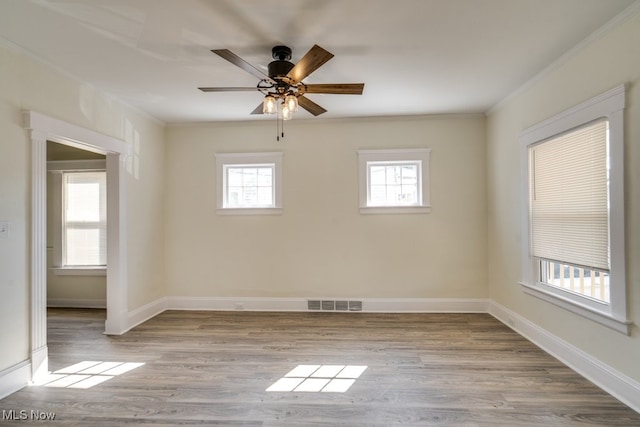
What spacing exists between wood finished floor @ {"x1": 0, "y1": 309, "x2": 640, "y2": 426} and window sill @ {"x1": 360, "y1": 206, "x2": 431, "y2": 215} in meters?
1.41

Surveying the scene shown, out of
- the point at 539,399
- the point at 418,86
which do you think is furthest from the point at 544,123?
the point at 539,399

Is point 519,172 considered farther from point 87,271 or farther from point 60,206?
point 60,206

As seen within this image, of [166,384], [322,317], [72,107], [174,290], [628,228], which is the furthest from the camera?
[174,290]

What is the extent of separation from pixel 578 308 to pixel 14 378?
447cm

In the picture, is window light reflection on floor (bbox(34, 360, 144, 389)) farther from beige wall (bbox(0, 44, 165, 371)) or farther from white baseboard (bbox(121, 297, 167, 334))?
white baseboard (bbox(121, 297, 167, 334))

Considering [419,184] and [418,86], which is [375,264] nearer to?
[419,184]

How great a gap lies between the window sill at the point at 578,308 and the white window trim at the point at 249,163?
3078mm

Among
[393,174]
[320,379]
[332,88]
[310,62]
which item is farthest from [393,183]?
[320,379]

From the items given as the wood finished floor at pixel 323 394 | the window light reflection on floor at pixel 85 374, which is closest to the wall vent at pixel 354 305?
the wood finished floor at pixel 323 394

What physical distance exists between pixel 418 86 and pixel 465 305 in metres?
2.87

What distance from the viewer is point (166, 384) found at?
7.98 feet

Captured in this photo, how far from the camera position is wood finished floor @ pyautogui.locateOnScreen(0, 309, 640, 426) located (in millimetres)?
2043

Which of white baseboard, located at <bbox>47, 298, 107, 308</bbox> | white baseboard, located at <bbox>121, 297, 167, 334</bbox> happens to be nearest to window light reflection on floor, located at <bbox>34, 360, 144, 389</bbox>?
white baseboard, located at <bbox>121, 297, 167, 334</bbox>

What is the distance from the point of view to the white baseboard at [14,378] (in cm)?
228
